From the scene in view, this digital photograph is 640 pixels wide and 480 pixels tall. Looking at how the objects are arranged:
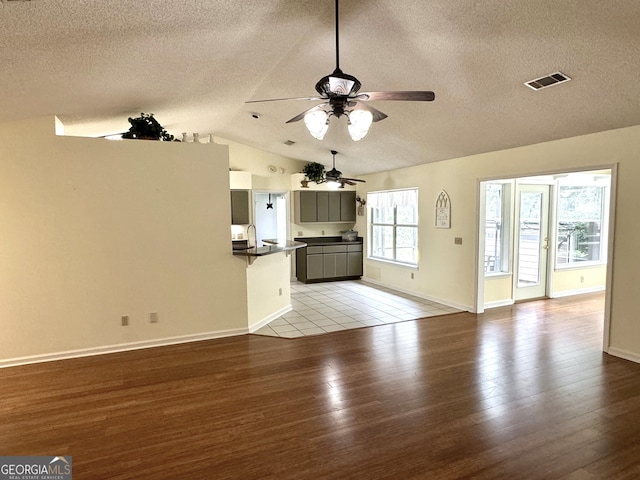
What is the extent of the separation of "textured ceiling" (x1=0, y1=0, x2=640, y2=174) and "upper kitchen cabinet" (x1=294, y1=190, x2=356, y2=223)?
3512 millimetres

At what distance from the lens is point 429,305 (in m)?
6.01

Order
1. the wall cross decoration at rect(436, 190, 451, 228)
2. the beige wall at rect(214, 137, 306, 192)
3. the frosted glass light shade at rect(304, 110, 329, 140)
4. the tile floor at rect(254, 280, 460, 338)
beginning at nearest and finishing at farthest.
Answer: the frosted glass light shade at rect(304, 110, 329, 140) → the tile floor at rect(254, 280, 460, 338) → the wall cross decoration at rect(436, 190, 451, 228) → the beige wall at rect(214, 137, 306, 192)

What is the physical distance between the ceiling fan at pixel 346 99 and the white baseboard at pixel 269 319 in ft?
9.75

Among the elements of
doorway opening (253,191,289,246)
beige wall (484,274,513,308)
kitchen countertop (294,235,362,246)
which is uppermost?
doorway opening (253,191,289,246)

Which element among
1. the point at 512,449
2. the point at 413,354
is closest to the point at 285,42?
the point at 413,354

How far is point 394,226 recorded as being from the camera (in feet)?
24.7

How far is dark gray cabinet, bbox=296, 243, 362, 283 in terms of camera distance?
7.89 metres

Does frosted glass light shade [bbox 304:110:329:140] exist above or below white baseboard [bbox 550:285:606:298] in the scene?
above

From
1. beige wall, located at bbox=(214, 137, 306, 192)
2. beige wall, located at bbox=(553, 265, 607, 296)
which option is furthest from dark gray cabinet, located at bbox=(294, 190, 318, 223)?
beige wall, located at bbox=(553, 265, 607, 296)

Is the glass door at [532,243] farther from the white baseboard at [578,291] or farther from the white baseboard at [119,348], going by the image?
the white baseboard at [119,348]

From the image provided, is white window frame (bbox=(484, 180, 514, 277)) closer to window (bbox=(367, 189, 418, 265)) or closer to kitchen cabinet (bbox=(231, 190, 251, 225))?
window (bbox=(367, 189, 418, 265))

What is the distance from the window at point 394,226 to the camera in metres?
7.00

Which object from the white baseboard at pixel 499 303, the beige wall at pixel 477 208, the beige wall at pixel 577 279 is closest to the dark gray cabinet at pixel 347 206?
the beige wall at pixel 477 208

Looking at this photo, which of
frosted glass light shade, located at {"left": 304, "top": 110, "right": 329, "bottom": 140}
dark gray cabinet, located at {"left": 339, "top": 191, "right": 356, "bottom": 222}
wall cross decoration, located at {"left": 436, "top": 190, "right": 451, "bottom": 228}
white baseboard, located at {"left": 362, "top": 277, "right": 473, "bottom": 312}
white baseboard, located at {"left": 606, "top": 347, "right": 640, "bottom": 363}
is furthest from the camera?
dark gray cabinet, located at {"left": 339, "top": 191, "right": 356, "bottom": 222}
